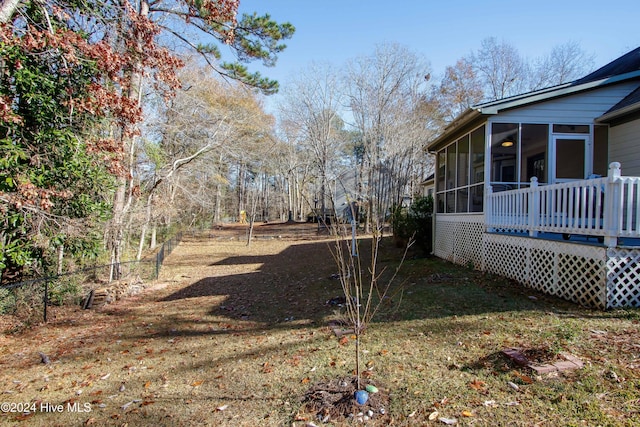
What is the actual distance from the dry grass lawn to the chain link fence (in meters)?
0.43

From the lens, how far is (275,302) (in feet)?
23.6

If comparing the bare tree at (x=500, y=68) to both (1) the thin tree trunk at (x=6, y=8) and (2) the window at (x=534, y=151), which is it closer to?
(2) the window at (x=534, y=151)

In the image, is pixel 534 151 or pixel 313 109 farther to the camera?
pixel 313 109

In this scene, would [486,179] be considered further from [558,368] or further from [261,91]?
[261,91]

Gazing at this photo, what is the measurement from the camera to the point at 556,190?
6094mm

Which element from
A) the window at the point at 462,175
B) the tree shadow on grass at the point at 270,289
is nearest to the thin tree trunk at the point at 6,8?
the tree shadow on grass at the point at 270,289

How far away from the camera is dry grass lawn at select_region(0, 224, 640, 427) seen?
2.78 metres

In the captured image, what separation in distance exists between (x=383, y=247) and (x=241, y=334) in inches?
403

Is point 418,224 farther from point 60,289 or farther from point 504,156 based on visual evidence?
point 60,289

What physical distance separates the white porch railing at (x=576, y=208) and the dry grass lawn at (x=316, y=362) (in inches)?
45.2

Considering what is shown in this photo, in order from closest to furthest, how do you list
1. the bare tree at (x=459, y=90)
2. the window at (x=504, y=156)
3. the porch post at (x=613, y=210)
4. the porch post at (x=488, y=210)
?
the porch post at (x=613, y=210), the porch post at (x=488, y=210), the window at (x=504, y=156), the bare tree at (x=459, y=90)

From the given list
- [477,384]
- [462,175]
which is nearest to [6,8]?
[477,384]

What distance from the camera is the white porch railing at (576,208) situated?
4684mm

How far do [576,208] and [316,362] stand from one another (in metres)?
4.69
